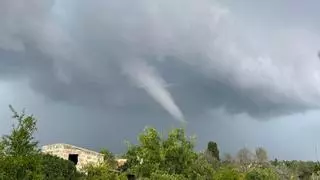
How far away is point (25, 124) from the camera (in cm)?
3155

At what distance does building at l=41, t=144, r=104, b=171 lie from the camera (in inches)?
2645

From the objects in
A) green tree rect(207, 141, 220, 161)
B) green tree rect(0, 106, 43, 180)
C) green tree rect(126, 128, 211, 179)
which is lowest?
green tree rect(0, 106, 43, 180)

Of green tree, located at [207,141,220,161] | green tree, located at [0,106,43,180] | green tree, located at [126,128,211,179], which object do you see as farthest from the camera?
green tree, located at [207,141,220,161]

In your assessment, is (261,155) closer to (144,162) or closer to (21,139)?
(144,162)

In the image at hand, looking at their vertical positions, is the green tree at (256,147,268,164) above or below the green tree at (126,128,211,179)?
above

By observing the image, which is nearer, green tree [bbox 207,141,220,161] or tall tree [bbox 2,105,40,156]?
tall tree [bbox 2,105,40,156]

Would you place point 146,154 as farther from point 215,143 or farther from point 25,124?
point 215,143

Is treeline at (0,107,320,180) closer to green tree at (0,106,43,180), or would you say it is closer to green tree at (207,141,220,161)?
green tree at (0,106,43,180)

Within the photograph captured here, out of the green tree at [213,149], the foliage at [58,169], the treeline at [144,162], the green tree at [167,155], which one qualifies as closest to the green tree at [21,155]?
the treeline at [144,162]

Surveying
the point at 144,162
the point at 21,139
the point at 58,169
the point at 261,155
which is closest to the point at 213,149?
the point at 261,155

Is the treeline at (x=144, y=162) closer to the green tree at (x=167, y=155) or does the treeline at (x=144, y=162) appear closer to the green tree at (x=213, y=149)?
the green tree at (x=167, y=155)

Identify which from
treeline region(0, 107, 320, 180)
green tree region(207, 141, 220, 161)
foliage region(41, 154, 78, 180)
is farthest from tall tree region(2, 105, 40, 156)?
green tree region(207, 141, 220, 161)

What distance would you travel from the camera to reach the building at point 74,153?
6719cm

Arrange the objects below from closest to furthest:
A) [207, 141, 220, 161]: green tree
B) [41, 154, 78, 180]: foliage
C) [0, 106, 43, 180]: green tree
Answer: [0, 106, 43, 180]: green tree, [41, 154, 78, 180]: foliage, [207, 141, 220, 161]: green tree
